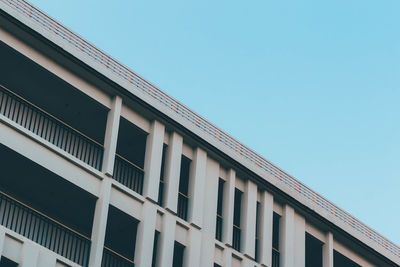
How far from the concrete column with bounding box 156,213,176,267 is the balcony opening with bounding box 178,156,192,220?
142cm

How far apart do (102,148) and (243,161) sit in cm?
693

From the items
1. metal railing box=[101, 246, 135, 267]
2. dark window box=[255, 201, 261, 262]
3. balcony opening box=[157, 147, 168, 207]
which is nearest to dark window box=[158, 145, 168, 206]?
balcony opening box=[157, 147, 168, 207]

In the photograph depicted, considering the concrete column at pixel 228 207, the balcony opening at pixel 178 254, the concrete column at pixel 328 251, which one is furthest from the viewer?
the concrete column at pixel 328 251

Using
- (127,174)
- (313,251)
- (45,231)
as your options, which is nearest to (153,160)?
(127,174)

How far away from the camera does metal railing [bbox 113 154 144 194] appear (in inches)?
1729

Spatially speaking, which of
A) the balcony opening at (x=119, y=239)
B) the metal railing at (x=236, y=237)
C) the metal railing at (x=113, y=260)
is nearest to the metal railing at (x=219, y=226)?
the metal railing at (x=236, y=237)

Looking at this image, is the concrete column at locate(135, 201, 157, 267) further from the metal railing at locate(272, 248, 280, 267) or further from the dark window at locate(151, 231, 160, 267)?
the metal railing at locate(272, 248, 280, 267)

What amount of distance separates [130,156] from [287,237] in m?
8.28

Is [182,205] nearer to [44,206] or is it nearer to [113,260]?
[113,260]

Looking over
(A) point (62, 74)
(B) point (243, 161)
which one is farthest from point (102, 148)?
(B) point (243, 161)

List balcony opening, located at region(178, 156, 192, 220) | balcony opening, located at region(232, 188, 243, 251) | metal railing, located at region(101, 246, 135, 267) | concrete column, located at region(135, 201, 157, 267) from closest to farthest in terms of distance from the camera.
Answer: concrete column, located at region(135, 201, 157, 267) < metal railing, located at region(101, 246, 135, 267) < balcony opening, located at region(178, 156, 192, 220) < balcony opening, located at region(232, 188, 243, 251)

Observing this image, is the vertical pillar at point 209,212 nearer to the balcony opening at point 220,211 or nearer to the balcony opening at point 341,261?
the balcony opening at point 220,211

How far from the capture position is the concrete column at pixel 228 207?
44.6 metres

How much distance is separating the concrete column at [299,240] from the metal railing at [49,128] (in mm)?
10600
